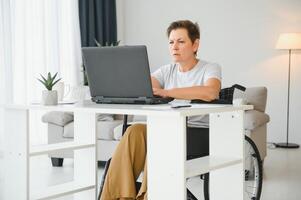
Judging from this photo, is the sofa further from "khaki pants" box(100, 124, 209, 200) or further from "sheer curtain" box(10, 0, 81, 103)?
"khaki pants" box(100, 124, 209, 200)

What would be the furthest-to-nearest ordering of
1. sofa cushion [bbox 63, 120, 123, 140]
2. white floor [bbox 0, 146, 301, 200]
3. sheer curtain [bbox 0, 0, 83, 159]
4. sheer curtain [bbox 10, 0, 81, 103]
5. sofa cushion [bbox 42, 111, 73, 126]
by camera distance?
sheer curtain [bbox 10, 0, 81, 103]
sheer curtain [bbox 0, 0, 83, 159]
sofa cushion [bbox 42, 111, 73, 126]
sofa cushion [bbox 63, 120, 123, 140]
white floor [bbox 0, 146, 301, 200]

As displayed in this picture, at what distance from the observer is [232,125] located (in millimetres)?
2236

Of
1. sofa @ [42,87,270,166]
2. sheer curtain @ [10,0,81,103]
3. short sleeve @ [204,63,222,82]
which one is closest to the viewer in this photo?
short sleeve @ [204,63,222,82]

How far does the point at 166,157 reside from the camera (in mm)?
1886

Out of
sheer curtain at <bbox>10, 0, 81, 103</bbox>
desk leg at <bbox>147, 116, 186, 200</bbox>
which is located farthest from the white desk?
sheer curtain at <bbox>10, 0, 81, 103</bbox>

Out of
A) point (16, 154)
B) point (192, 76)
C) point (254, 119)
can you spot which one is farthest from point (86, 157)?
point (254, 119)

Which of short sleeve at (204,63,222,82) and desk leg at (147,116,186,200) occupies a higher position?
short sleeve at (204,63,222,82)

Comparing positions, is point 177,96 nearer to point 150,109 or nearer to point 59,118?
point 150,109

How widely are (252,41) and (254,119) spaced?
2341 millimetres

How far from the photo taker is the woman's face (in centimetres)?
256

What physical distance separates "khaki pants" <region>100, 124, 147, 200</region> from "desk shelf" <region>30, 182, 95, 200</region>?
1.02ft

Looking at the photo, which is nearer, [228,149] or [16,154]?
[228,149]

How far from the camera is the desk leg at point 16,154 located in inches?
92.7

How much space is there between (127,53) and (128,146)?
0.44 meters
